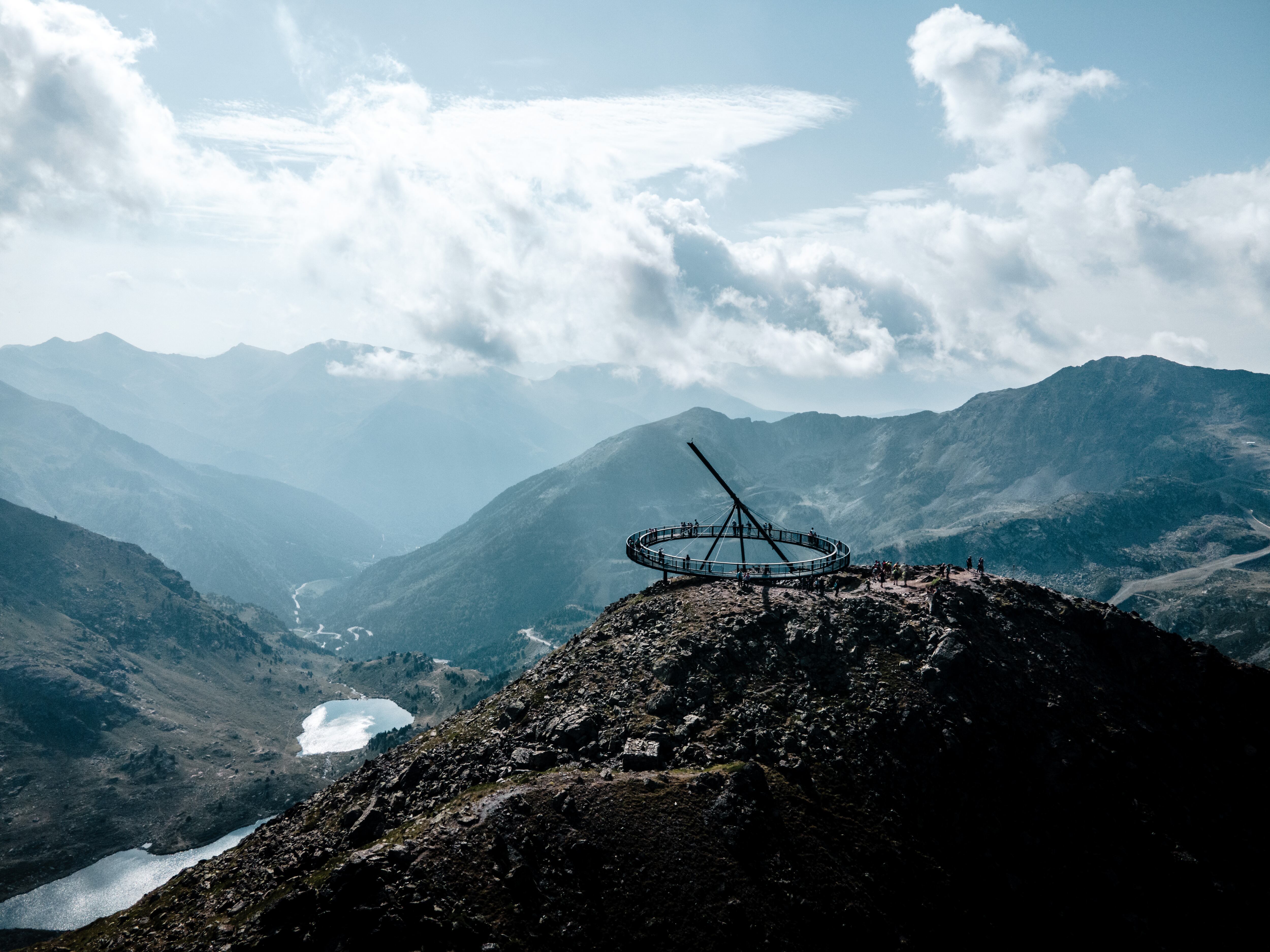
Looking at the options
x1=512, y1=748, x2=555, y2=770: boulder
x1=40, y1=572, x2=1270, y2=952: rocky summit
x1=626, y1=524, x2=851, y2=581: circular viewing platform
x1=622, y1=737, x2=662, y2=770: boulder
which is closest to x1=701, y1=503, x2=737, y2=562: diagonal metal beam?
x1=626, y1=524, x2=851, y2=581: circular viewing platform

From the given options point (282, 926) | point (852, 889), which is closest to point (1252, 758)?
point (852, 889)

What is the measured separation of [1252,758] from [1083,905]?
28.4 metres

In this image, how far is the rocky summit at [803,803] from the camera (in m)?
49.6

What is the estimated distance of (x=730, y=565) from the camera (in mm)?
92188

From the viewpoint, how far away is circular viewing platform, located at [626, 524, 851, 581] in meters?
84.9

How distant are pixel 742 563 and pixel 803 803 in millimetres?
→ 36356

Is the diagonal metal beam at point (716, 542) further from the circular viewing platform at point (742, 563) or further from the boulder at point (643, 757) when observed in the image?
the boulder at point (643, 757)

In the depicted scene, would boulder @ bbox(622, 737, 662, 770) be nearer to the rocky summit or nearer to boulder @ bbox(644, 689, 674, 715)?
the rocky summit

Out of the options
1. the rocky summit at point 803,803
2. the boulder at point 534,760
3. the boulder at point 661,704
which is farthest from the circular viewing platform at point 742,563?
the boulder at point 534,760

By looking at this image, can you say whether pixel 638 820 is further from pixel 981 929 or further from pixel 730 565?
pixel 730 565

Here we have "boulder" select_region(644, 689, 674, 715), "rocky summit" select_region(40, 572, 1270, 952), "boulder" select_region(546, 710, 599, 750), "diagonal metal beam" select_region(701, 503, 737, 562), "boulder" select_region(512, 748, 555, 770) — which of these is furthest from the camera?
"diagonal metal beam" select_region(701, 503, 737, 562)

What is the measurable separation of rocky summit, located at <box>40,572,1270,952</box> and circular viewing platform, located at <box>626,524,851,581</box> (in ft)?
19.8

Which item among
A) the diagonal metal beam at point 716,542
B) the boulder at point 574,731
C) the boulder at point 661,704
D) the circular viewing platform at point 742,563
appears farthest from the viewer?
the diagonal metal beam at point 716,542

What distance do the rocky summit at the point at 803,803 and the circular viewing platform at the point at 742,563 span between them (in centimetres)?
604
